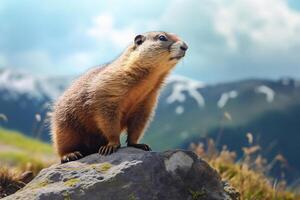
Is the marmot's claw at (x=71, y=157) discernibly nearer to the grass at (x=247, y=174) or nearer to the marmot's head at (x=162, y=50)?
the marmot's head at (x=162, y=50)

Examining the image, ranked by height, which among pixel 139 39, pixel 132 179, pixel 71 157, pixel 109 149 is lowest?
pixel 132 179

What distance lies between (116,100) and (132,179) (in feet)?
4.31

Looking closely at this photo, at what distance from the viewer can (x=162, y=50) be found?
881 centimetres

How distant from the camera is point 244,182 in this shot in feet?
39.8

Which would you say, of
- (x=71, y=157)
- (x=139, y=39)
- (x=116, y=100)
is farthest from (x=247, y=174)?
(x=116, y=100)

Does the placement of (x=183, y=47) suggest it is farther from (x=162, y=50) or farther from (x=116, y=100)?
(x=116, y=100)

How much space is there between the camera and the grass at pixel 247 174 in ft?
39.5

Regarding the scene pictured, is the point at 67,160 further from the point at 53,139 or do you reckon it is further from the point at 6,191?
the point at 6,191

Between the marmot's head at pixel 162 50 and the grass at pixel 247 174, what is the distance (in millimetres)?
3244

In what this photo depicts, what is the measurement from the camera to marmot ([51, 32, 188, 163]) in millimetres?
8328

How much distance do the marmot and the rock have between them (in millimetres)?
484

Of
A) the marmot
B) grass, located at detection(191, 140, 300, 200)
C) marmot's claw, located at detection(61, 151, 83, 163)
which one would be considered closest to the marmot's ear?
the marmot

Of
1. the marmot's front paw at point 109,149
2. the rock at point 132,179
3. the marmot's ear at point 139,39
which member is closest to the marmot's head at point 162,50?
the marmot's ear at point 139,39

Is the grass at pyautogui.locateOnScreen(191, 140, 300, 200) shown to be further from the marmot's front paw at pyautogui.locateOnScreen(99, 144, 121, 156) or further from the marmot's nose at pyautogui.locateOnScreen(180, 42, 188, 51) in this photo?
the marmot's front paw at pyautogui.locateOnScreen(99, 144, 121, 156)
